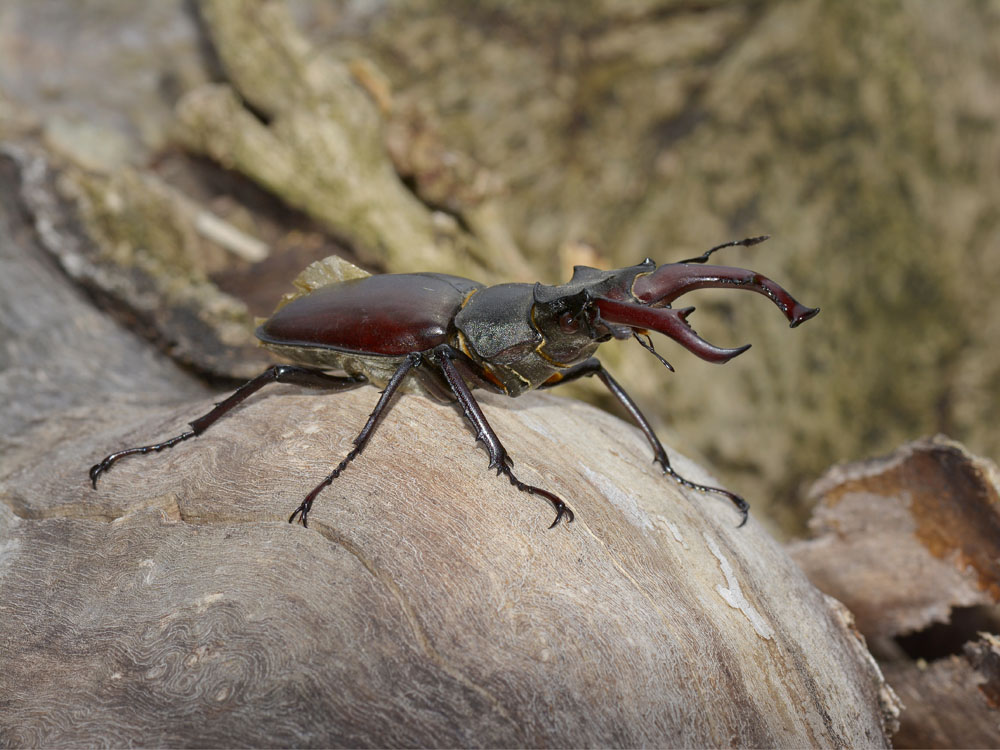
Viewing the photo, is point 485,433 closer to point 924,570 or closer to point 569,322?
point 569,322

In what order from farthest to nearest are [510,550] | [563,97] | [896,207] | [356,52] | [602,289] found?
[563,97], [356,52], [896,207], [602,289], [510,550]

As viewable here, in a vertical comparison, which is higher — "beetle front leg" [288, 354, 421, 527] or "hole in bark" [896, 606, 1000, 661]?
"hole in bark" [896, 606, 1000, 661]

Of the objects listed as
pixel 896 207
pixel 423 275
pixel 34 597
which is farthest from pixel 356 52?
pixel 34 597

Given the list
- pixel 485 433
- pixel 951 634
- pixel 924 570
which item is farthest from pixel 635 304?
pixel 951 634

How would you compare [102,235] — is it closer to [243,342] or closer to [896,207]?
[243,342]

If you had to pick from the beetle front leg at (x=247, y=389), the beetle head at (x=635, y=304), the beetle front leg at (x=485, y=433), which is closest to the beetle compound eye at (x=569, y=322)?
the beetle head at (x=635, y=304)

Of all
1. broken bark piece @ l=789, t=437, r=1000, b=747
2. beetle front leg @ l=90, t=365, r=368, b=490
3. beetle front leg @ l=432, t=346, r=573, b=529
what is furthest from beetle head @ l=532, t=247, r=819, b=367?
broken bark piece @ l=789, t=437, r=1000, b=747

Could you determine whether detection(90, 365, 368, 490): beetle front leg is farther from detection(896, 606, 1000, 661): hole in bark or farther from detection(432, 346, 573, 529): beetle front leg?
detection(896, 606, 1000, 661): hole in bark
